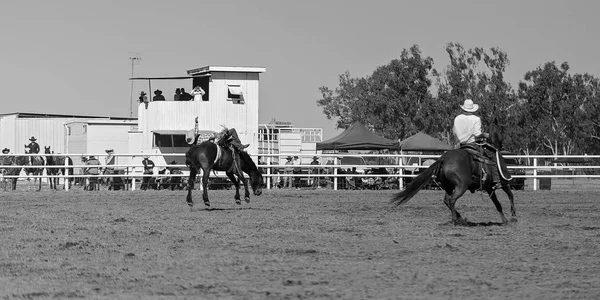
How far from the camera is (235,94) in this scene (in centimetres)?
4272

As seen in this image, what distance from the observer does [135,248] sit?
37.3ft

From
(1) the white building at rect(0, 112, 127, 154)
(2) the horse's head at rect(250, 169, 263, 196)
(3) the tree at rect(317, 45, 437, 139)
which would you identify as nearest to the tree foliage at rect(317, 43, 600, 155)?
(3) the tree at rect(317, 45, 437, 139)

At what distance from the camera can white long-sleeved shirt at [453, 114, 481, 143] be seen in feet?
48.9

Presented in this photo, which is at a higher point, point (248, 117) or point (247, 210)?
point (248, 117)

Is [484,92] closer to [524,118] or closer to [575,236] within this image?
[524,118]

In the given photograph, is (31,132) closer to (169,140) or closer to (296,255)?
(169,140)

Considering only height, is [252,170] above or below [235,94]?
below

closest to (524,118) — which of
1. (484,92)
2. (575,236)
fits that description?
(484,92)

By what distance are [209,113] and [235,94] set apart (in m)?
1.44

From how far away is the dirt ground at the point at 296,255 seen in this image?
809 cm

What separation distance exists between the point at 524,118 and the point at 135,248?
70875mm

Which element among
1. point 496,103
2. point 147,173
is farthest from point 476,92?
point 147,173

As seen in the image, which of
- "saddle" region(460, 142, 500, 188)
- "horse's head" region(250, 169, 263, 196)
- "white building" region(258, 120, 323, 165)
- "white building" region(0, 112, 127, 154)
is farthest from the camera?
"white building" region(0, 112, 127, 154)

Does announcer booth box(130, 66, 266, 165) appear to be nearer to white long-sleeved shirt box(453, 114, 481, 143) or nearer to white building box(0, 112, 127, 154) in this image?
white building box(0, 112, 127, 154)
